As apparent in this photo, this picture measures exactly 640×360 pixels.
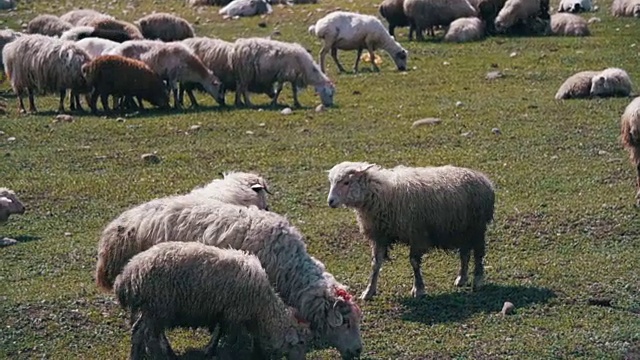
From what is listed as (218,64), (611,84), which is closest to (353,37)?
(218,64)

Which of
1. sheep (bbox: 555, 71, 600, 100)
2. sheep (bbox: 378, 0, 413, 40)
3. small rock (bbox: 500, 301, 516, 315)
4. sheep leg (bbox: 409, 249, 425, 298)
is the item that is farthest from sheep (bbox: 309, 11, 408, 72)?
small rock (bbox: 500, 301, 516, 315)

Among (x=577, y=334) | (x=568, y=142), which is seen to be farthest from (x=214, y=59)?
(x=577, y=334)

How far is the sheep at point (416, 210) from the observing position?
1134 cm

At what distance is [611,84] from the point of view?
20203 millimetres

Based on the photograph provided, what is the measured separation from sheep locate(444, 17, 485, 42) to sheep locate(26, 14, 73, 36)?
833cm

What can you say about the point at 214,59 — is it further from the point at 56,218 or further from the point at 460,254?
the point at 460,254

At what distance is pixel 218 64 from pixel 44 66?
9.70ft

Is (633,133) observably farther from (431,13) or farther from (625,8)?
(625,8)

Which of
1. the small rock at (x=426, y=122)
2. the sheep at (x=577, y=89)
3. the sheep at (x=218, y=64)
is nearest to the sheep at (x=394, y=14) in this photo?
the sheep at (x=218, y=64)

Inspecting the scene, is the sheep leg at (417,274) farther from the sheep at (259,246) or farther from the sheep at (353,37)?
the sheep at (353,37)

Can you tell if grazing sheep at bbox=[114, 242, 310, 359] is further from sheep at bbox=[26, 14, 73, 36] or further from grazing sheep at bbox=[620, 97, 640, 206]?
sheep at bbox=[26, 14, 73, 36]

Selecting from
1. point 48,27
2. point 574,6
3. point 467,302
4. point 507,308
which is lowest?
point 574,6

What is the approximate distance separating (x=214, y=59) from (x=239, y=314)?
13438 millimetres

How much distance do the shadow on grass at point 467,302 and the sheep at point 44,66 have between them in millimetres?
11321
